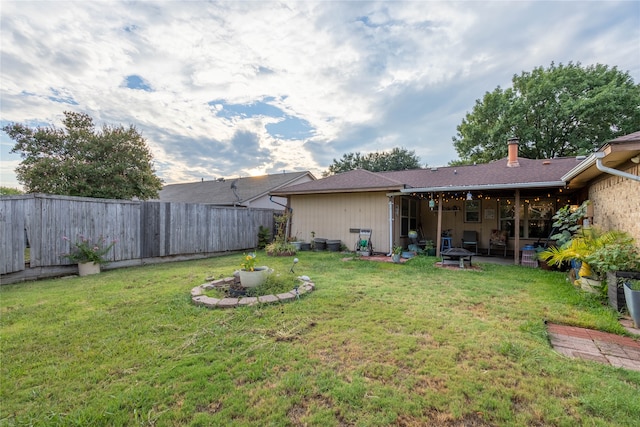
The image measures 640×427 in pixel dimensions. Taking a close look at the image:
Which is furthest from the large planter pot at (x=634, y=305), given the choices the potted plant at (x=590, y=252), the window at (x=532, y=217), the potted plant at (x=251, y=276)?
the window at (x=532, y=217)

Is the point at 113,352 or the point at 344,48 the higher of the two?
the point at 344,48

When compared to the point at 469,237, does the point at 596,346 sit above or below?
below

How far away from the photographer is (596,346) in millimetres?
2719

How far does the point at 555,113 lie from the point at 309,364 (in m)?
20.2

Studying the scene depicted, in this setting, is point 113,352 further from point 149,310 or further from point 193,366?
point 149,310

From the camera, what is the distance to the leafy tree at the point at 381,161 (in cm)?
2284

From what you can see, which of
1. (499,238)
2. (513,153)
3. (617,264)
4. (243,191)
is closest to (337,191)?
(499,238)

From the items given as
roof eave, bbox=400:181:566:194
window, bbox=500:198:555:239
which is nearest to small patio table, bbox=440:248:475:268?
roof eave, bbox=400:181:566:194

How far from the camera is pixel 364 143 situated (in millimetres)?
15656

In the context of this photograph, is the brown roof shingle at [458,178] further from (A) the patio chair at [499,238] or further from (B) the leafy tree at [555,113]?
(B) the leafy tree at [555,113]

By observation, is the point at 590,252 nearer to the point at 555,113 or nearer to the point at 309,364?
the point at 309,364

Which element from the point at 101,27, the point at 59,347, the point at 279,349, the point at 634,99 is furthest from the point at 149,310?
the point at 634,99

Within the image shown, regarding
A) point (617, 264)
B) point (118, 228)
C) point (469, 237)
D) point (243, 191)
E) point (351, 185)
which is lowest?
point (469, 237)

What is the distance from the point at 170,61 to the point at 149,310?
683 cm
